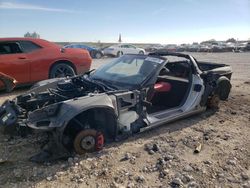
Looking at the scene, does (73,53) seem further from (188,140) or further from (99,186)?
(99,186)

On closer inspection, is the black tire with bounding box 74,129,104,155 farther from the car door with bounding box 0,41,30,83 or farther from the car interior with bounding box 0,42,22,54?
the car interior with bounding box 0,42,22,54

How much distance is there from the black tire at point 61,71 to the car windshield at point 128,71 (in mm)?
3355

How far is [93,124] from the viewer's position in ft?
13.5

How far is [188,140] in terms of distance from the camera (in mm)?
4547

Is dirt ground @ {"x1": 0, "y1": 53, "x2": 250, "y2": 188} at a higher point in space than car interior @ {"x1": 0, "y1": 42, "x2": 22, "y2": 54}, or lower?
lower

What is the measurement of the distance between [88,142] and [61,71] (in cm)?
505

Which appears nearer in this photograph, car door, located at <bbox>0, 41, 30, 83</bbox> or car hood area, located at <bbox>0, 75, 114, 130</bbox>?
car hood area, located at <bbox>0, 75, 114, 130</bbox>

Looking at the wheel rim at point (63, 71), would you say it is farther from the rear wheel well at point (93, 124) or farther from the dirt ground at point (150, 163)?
the rear wheel well at point (93, 124)

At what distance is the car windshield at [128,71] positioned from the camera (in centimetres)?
467

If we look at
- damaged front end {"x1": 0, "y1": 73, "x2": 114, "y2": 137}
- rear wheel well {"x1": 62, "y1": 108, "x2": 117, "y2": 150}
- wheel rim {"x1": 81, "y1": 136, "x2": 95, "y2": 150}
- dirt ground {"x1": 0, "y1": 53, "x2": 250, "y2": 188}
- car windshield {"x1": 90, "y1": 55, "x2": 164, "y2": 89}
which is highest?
car windshield {"x1": 90, "y1": 55, "x2": 164, "y2": 89}

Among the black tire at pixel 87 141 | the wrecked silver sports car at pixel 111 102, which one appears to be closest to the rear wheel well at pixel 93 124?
the wrecked silver sports car at pixel 111 102

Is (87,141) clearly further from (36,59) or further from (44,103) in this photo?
(36,59)

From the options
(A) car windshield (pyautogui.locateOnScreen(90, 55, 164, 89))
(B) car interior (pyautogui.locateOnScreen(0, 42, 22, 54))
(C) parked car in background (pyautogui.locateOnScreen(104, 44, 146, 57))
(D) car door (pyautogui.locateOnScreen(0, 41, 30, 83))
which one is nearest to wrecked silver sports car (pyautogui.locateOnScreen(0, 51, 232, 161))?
(A) car windshield (pyautogui.locateOnScreen(90, 55, 164, 89))

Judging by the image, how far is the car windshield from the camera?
4.67 meters
